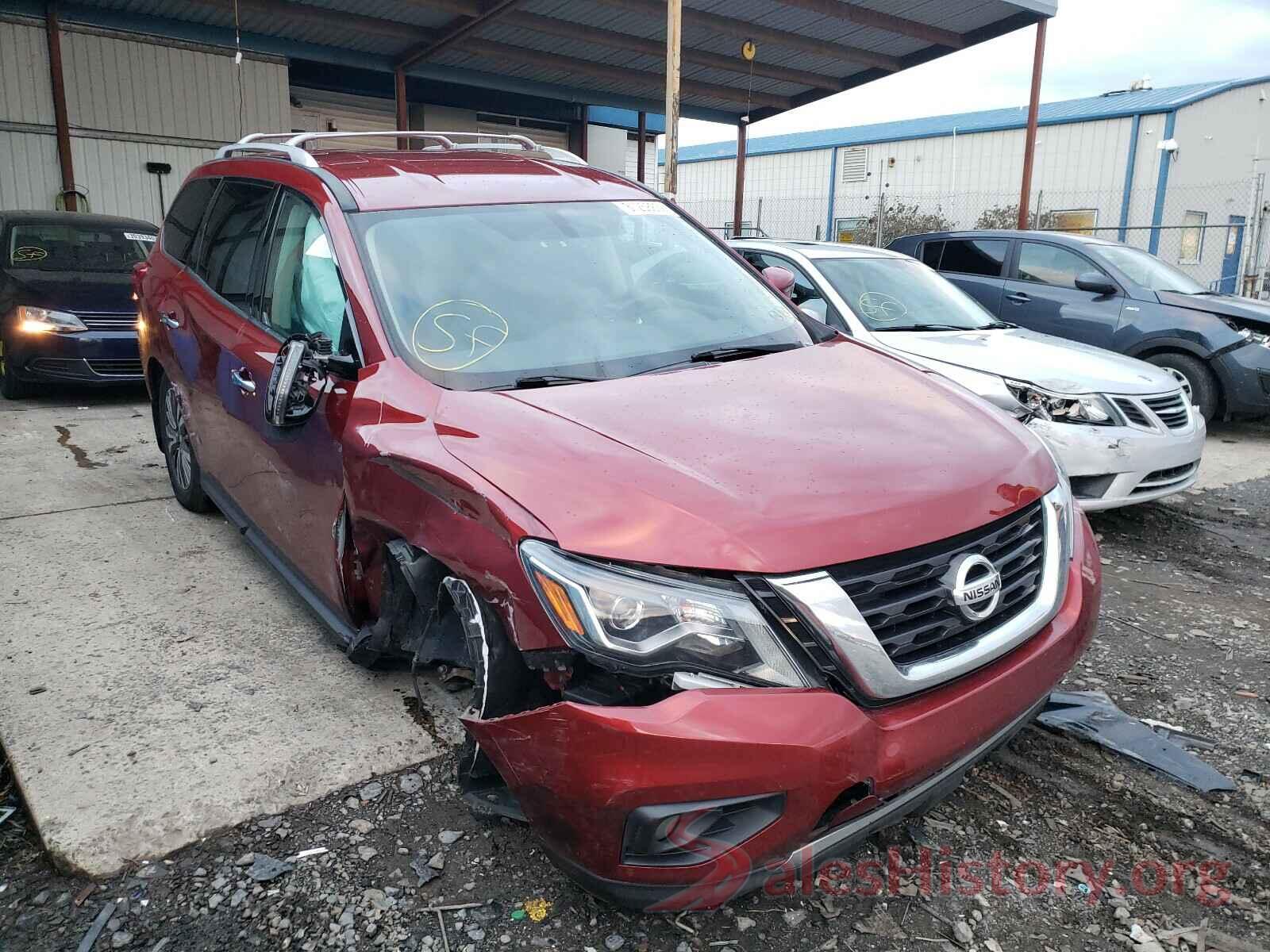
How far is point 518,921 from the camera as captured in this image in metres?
2.18

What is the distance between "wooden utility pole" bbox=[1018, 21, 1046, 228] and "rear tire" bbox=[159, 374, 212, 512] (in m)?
10.7

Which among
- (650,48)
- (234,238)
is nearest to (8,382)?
(234,238)

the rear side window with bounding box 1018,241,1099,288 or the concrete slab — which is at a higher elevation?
the rear side window with bounding box 1018,241,1099,288

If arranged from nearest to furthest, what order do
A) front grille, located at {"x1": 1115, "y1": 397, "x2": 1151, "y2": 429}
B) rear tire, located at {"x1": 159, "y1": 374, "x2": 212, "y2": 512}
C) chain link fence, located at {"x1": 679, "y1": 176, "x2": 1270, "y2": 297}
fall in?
rear tire, located at {"x1": 159, "y1": 374, "x2": 212, "y2": 512} → front grille, located at {"x1": 1115, "y1": 397, "x2": 1151, "y2": 429} → chain link fence, located at {"x1": 679, "y1": 176, "x2": 1270, "y2": 297}

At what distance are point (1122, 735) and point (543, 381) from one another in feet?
6.99

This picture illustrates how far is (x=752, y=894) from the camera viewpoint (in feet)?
7.39

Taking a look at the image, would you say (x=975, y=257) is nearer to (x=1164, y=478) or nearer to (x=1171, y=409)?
(x=1171, y=409)

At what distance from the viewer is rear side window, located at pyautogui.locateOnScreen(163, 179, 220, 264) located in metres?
4.46

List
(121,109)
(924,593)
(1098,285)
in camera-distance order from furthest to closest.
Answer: (121,109) < (1098,285) < (924,593)

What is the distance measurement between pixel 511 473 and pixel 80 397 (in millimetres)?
7708

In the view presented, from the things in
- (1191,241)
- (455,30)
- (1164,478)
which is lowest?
(1164,478)

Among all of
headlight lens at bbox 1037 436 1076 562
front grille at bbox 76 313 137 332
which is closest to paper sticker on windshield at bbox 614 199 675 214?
headlight lens at bbox 1037 436 1076 562

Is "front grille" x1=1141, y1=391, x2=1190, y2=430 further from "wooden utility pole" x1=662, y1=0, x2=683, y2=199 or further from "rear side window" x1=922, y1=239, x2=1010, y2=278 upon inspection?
"wooden utility pole" x1=662, y1=0, x2=683, y2=199

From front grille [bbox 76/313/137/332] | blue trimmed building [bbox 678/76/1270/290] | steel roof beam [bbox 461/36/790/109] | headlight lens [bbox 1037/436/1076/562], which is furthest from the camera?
blue trimmed building [bbox 678/76/1270/290]
